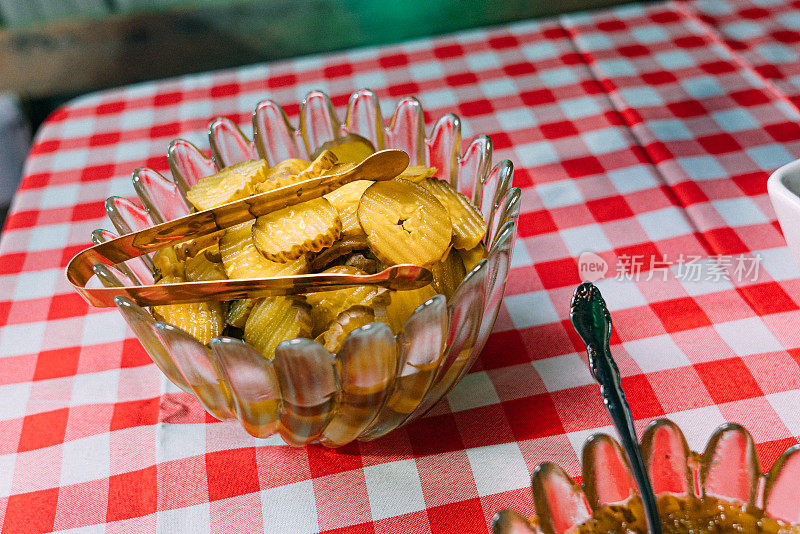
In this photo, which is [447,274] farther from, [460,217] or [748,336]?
[748,336]

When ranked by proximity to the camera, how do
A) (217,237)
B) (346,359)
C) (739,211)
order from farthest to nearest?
(739,211) → (217,237) → (346,359)

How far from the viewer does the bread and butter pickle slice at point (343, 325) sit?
33 centimetres

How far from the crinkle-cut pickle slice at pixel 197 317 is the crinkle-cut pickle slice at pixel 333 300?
5 cm

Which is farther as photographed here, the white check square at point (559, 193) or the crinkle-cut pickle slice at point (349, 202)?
the white check square at point (559, 193)

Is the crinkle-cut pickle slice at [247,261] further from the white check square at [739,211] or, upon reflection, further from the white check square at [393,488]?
the white check square at [739,211]

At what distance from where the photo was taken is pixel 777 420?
396 millimetres

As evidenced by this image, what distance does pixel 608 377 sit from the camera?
0.34m

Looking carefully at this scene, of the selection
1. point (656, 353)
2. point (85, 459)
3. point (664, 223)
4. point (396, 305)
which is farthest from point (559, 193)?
point (85, 459)

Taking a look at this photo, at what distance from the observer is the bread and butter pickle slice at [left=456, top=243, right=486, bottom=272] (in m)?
0.39

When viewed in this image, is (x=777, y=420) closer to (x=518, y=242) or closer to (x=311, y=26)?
(x=518, y=242)

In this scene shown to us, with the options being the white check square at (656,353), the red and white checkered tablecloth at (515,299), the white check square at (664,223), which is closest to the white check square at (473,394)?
the red and white checkered tablecloth at (515,299)

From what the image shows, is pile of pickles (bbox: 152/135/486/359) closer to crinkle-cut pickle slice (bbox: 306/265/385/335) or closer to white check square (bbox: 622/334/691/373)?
crinkle-cut pickle slice (bbox: 306/265/385/335)

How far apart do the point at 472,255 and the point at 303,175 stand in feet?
0.37

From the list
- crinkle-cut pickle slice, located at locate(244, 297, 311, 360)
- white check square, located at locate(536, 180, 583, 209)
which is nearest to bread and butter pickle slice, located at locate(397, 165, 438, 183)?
crinkle-cut pickle slice, located at locate(244, 297, 311, 360)
